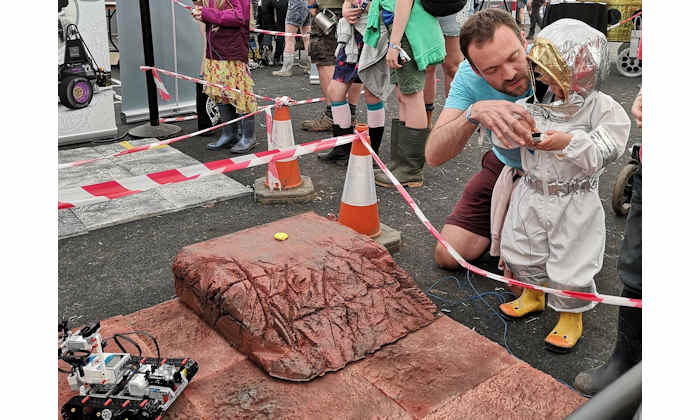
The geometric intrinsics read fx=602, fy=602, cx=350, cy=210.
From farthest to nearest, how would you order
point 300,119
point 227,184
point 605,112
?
point 300,119
point 227,184
point 605,112

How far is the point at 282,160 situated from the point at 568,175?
2.31m

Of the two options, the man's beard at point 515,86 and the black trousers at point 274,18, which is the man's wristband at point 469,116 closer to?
the man's beard at point 515,86

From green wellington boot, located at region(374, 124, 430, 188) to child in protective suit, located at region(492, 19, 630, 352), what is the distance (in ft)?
6.27

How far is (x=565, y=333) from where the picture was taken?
2.75m

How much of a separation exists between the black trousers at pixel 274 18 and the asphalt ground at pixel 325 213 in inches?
235

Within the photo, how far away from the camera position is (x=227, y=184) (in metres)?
4.77

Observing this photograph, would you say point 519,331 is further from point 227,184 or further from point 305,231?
point 227,184

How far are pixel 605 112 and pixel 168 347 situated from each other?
2041mm

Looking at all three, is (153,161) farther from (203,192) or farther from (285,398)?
(285,398)

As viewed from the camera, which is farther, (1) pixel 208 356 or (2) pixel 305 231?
(2) pixel 305 231

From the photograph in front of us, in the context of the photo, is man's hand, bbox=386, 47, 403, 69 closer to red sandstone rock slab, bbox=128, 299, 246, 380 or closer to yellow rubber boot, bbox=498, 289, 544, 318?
yellow rubber boot, bbox=498, 289, 544, 318

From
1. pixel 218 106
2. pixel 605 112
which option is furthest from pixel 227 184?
pixel 605 112

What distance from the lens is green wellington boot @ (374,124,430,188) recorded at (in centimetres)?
464

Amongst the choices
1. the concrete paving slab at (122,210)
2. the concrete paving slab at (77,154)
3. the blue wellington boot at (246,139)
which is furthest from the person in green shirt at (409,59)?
the concrete paving slab at (77,154)
